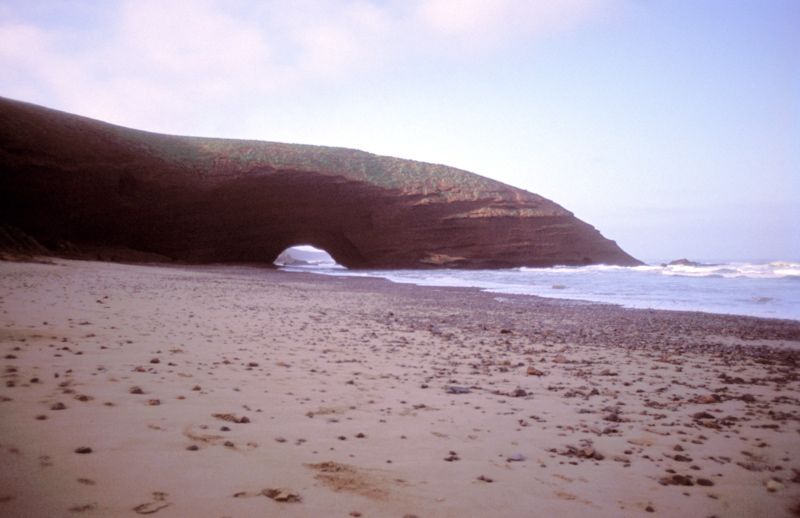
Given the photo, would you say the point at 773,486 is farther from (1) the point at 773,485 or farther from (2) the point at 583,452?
(2) the point at 583,452

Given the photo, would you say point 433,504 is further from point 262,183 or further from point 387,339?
point 262,183

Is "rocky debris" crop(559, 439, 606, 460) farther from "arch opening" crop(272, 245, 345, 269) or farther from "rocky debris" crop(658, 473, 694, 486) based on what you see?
"arch opening" crop(272, 245, 345, 269)

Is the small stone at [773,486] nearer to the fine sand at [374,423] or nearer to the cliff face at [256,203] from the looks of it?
the fine sand at [374,423]

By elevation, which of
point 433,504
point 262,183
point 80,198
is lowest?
point 433,504

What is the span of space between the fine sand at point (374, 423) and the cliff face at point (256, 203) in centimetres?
2513

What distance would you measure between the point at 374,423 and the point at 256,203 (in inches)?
1351

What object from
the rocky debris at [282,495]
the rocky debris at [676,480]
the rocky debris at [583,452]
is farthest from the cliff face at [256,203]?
the rocky debris at [676,480]

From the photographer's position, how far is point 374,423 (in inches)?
139

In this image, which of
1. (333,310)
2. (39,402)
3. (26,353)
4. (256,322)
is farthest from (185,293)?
(39,402)

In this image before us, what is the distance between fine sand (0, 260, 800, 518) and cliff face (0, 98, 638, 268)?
25.1 m

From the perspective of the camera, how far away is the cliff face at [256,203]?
27891mm

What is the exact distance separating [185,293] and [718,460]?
36.6 ft

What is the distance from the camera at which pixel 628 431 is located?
366cm

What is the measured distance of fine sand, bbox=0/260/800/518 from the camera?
2.34 meters
